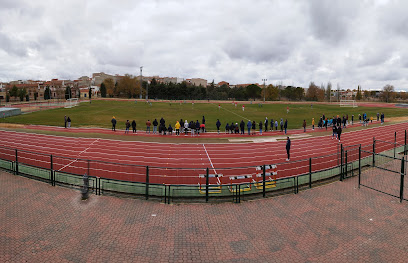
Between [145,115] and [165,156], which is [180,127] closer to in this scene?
[165,156]

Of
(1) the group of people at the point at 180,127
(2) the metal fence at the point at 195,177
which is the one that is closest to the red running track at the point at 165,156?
(2) the metal fence at the point at 195,177

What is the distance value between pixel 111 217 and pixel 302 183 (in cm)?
796

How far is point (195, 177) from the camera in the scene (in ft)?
38.4

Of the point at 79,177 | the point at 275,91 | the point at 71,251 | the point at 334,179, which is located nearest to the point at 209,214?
the point at 71,251

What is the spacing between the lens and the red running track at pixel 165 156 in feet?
39.4

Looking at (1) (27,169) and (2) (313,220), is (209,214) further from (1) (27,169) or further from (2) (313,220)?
(1) (27,169)

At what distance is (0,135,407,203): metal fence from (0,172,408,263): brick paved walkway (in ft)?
2.11

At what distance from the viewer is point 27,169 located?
1223cm

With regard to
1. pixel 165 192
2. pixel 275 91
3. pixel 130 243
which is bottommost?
pixel 130 243

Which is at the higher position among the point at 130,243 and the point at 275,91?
the point at 275,91

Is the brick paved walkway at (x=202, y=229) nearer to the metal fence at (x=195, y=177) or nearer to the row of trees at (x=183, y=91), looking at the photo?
the metal fence at (x=195, y=177)

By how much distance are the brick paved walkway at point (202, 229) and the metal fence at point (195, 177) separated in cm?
64

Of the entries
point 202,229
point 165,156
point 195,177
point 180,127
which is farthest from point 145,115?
point 202,229

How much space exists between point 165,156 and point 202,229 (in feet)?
32.2
